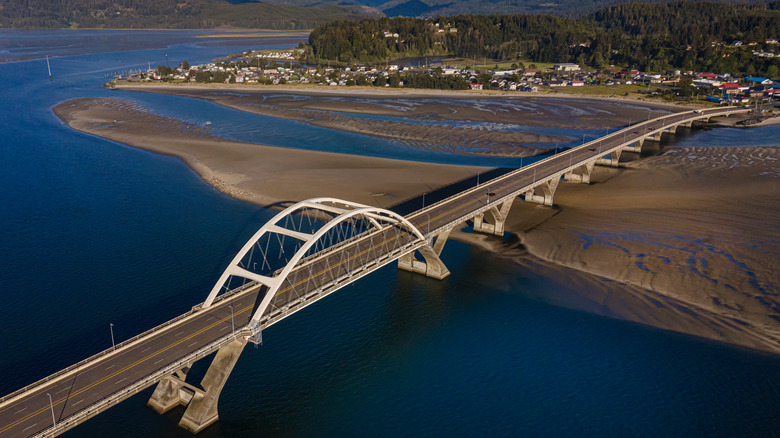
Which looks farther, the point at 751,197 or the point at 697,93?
the point at 697,93

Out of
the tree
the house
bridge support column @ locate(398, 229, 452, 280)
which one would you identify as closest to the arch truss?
bridge support column @ locate(398, 229, 452, 280)

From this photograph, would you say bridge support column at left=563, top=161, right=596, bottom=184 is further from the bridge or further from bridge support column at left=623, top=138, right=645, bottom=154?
the bridge

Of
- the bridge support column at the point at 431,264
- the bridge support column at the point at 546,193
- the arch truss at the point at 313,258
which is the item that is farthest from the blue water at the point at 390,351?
the bridge support column at the point at 546,193

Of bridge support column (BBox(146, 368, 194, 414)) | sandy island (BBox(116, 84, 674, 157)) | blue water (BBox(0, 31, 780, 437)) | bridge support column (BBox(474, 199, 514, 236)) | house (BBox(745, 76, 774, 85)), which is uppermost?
house (BBox(745, 76, 774, 85))

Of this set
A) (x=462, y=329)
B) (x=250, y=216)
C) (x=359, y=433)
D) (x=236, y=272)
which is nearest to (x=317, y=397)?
(x=359, y=433)

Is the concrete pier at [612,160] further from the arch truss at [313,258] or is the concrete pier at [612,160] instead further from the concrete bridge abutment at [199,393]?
the concrete bridge abutment at [199,393]

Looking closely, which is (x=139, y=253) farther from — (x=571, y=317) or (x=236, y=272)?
(x=571, y=317)

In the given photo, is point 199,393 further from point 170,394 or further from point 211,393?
point 170,394
